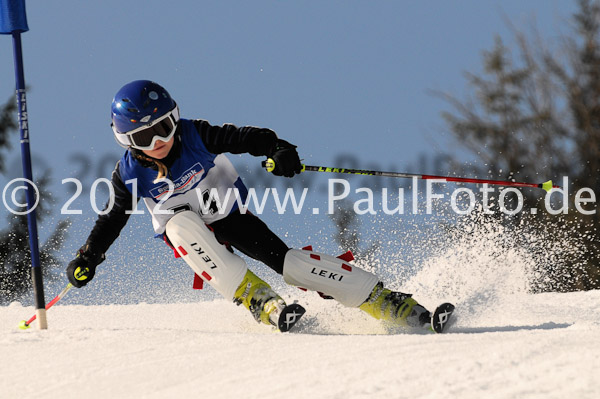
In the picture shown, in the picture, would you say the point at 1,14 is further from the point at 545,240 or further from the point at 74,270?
the point at 545,240

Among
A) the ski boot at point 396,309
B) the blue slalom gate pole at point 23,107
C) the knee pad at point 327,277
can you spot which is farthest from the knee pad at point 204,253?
the blue slalom gate pole at point 23,107

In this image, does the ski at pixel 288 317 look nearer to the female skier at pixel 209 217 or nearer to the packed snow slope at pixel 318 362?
the female skier at pixel 209 217

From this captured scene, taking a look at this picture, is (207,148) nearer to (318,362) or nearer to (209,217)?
(209,217)

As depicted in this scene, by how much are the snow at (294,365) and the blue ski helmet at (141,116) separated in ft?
3.64

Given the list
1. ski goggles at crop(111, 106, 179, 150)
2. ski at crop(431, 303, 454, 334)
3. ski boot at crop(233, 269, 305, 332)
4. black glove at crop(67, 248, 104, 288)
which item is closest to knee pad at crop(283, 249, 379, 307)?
ski boot at crop(233, 269, 305, 332)

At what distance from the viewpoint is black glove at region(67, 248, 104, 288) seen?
4301mm

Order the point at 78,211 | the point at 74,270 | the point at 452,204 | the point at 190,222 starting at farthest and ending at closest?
the point at 452,204 → the point at 78,211 → the point at 74,270 → the point at 190,222

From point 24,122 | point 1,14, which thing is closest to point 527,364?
point 24,122

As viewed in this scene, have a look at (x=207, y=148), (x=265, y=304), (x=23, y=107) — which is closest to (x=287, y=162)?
(x=207, y=148)

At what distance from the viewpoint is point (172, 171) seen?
4102 millimetres

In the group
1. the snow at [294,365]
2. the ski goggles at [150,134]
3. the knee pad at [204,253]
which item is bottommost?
the snow at [294,365]

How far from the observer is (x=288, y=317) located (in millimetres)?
3953

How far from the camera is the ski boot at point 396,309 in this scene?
4.20 meters

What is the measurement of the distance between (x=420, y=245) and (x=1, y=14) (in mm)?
3936
